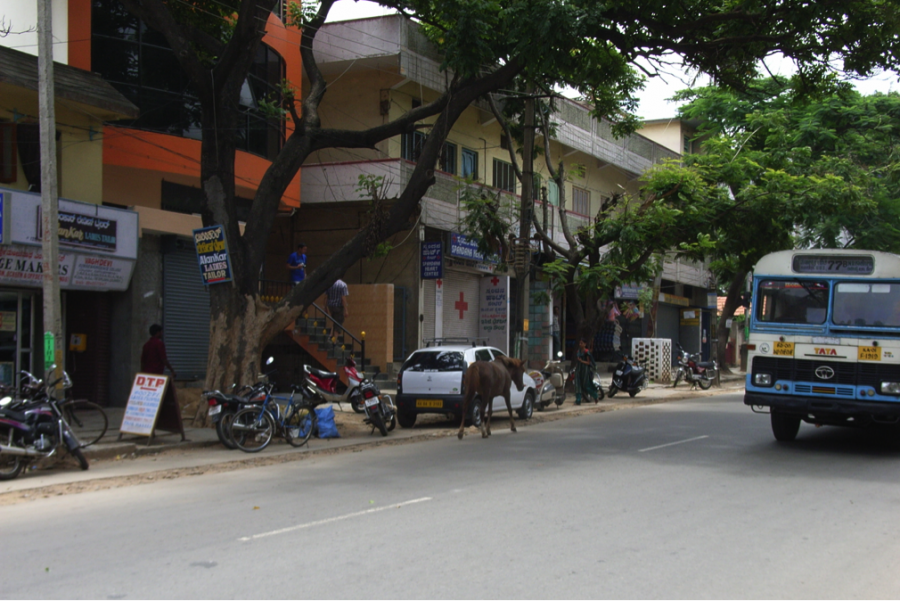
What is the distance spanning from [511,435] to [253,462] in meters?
5.16

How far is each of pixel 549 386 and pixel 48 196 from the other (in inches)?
494

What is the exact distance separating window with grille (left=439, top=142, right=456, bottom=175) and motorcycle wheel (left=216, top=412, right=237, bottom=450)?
14.7 metres

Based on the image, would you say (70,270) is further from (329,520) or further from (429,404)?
(329,520)

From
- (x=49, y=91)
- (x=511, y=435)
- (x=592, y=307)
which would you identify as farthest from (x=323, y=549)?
(x=592, y=307)

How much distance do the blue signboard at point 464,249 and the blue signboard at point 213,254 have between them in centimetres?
1144

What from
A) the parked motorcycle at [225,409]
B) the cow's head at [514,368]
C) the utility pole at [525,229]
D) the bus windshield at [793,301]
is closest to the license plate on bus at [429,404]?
the cow's head at [514,368]

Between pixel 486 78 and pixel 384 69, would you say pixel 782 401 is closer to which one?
pixel 486 78

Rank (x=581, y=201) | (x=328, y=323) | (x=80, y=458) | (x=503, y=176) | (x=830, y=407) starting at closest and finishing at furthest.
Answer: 1. (x=80, y=458)
2. (x=830, y=407)
3. (x=328, y=323)
4. (x=503, y=176)
5. (x=581, y=201)

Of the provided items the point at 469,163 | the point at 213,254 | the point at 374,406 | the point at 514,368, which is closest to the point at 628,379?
the point at 469,163

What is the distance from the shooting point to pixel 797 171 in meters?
27.0

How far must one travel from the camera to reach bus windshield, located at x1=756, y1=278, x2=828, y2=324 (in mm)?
12297

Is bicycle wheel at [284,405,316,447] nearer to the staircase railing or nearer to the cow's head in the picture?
the cow's head

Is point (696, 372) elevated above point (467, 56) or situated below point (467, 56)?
below

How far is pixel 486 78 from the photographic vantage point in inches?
584
